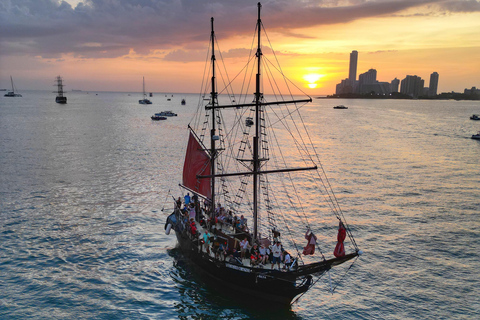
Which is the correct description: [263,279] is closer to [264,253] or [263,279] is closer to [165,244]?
[264,253]

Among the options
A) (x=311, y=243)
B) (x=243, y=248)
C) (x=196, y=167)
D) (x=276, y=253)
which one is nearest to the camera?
(x=311, y=243)

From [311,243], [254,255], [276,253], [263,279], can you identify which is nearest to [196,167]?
[254,255]

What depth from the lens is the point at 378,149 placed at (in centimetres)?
7694

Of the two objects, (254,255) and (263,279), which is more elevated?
(254,255)

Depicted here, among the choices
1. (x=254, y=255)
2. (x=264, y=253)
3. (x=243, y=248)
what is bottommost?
(x=254, y=255)

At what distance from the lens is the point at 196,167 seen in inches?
1281

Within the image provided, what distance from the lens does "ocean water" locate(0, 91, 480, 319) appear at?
22.0 meters

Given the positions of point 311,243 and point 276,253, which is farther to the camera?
point 276,253

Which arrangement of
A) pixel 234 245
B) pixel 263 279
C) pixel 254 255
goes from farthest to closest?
1. pixel 234 245
2. pixel 254 255
3. pixel 263 279

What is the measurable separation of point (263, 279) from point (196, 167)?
46.2 feet

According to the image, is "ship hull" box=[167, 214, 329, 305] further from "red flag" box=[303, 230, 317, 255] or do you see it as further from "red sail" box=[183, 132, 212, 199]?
"red sail" box=[183, 132, 212, 199]

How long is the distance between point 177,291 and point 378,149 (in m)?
64.6

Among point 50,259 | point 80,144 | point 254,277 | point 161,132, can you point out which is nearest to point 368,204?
point 254,277

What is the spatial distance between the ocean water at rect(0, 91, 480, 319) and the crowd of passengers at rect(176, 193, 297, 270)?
2771 millimetres
